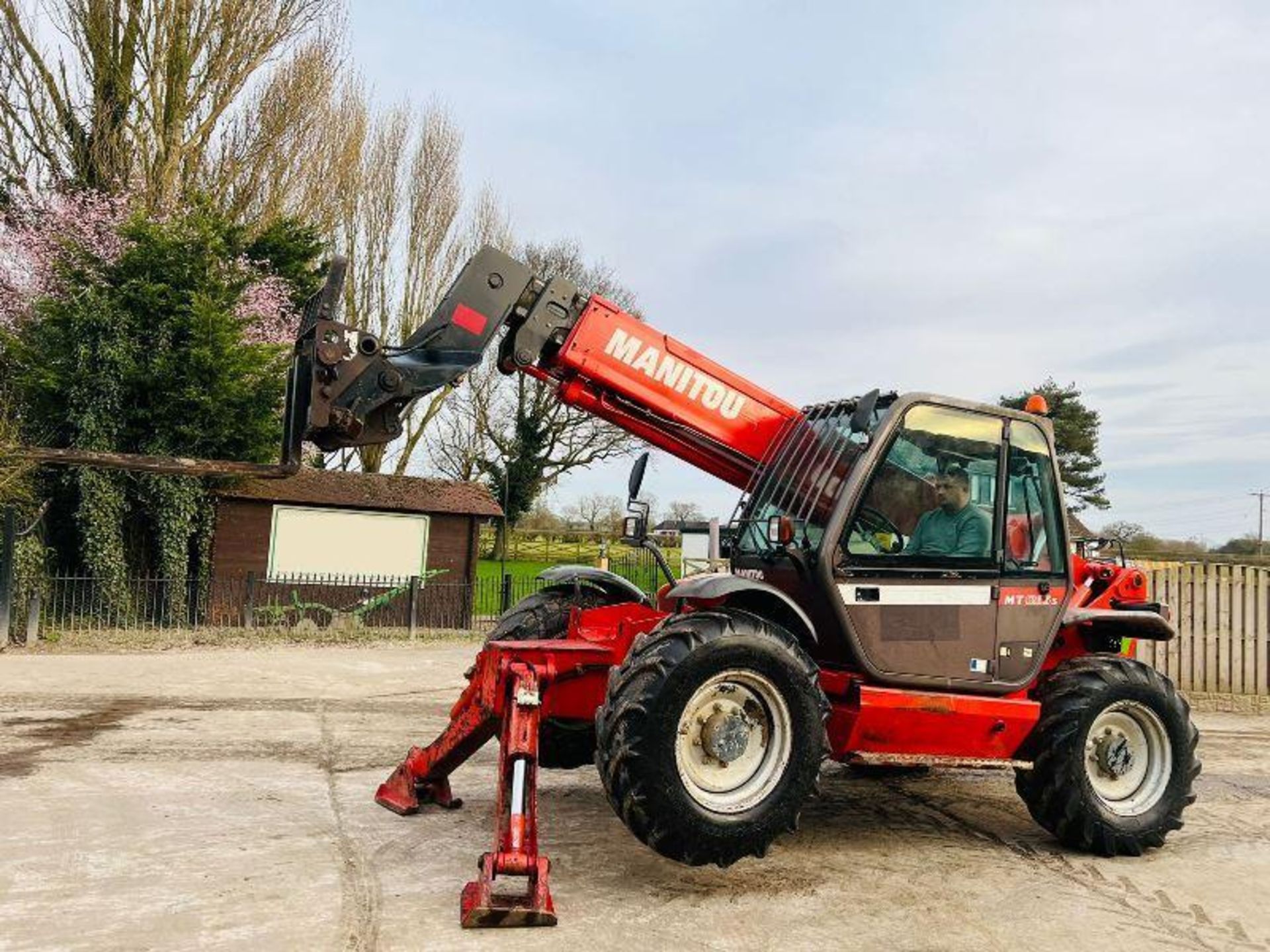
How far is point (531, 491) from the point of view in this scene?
3606cm

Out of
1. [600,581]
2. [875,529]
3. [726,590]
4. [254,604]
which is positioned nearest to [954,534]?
[875,529]

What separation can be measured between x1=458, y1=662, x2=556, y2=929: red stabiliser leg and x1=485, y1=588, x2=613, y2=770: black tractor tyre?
1.73m

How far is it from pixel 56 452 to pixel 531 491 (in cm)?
2922

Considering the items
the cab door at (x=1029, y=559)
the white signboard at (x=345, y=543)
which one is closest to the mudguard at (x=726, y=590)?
the cab door at (x=1029, y=559)

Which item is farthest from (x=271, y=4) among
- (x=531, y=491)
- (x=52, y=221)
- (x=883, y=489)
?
(x=883, y=489)

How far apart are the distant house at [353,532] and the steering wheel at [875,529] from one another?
15.2 metres

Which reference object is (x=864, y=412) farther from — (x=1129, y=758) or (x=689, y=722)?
(x=1129, y=758)

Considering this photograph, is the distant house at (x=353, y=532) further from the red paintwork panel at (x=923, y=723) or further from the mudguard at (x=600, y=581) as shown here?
the red paintwork panel at (x=923, y=723)

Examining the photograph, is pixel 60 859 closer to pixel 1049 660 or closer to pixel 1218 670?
pixel 1049 660

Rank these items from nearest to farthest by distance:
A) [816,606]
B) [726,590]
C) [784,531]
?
[726,590] → [784,531] → [816,606]

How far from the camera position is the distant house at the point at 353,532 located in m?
19.1

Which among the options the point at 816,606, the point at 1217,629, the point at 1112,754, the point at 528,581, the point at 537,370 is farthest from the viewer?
the point at 528,581

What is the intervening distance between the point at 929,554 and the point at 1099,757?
1.58m

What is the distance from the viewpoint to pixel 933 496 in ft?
19.1
